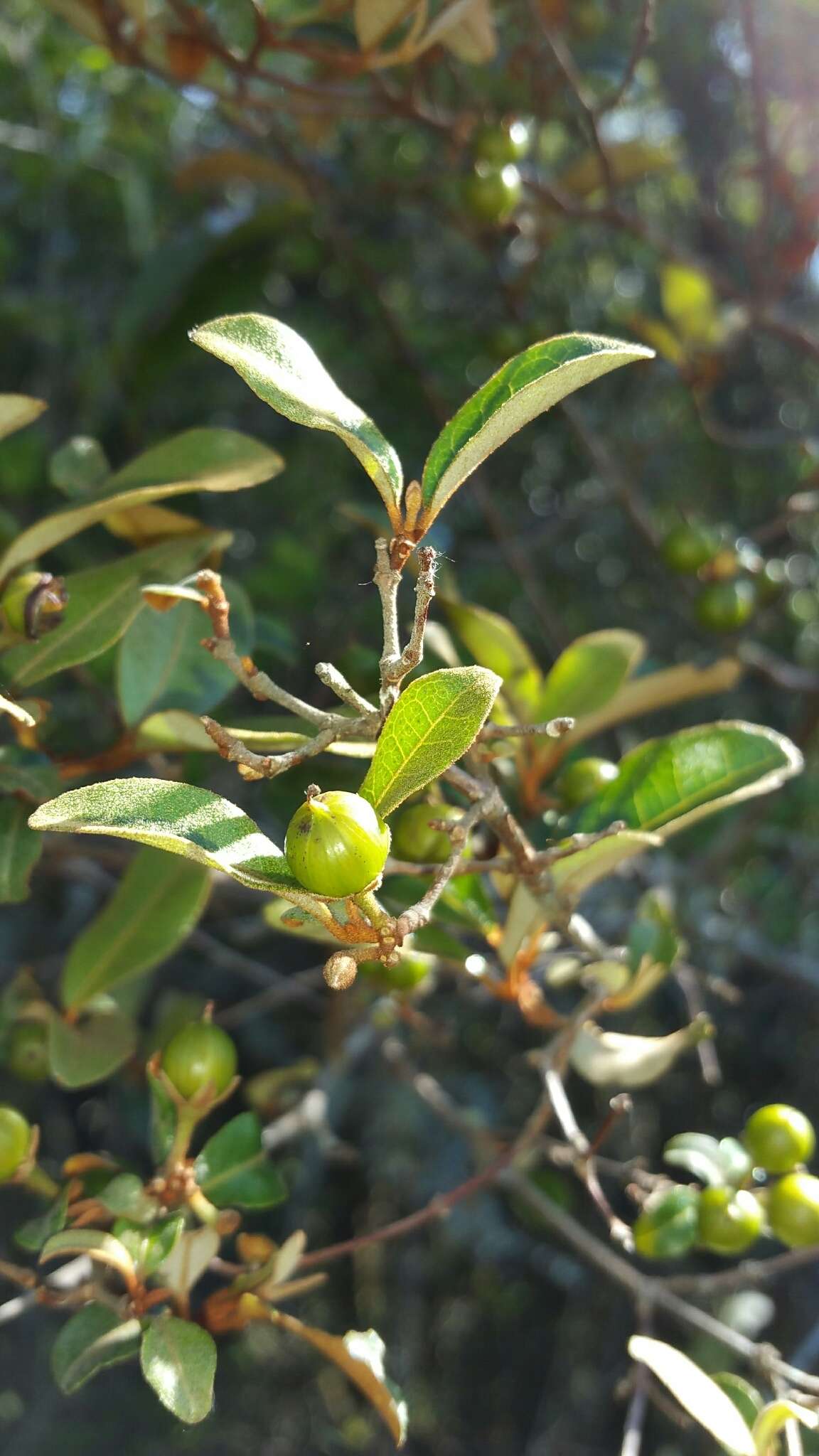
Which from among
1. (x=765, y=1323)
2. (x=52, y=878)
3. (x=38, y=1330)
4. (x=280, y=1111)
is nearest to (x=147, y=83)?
(x=52, y=878)

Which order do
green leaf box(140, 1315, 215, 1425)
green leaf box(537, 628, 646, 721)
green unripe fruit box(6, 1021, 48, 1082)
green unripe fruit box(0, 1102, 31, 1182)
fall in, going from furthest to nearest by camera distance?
1. green unripe fruit box(6, 1021, 48, 1082)
2. green leaf box(537, 628, 646, 721)
3. green unripe fruit box(0, 1102, 31, 1182)
4. green leaf box(140, 1315, 215, 1425)

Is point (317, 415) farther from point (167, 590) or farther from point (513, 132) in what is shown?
point (513, 132)

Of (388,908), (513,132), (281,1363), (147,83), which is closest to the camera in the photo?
(388,908)

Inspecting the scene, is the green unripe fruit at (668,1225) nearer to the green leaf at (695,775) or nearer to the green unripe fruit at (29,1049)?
the green leaf at (695,775)

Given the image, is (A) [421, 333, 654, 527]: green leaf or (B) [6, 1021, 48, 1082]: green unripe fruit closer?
(A) [421, 333, 654, 527]: green leaf

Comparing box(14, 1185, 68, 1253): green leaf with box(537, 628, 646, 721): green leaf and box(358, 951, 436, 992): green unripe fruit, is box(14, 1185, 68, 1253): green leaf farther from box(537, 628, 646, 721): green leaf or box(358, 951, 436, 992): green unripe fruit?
box(537, 628, 646, 721): green leaf

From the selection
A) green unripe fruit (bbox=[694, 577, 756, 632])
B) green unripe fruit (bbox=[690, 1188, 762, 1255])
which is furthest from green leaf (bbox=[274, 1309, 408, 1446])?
green unripe fruit (bbox=[694, 577, 756, 632])
